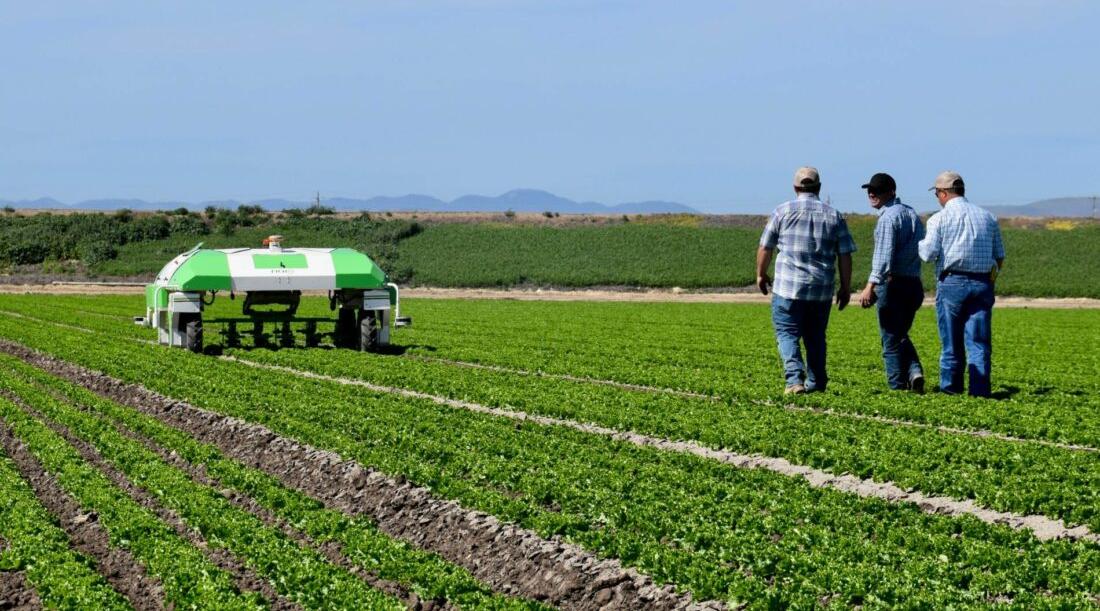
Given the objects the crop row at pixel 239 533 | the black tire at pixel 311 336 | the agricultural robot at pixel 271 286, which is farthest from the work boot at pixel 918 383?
the black tire at pixel 311 336

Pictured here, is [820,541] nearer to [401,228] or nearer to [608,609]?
[608,609]

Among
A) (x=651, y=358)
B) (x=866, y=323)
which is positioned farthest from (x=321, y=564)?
(x=866, y=323)

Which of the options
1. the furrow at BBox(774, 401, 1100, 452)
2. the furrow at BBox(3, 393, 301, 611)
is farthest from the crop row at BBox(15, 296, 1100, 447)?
the furrow at BBox(3, 393, 301, 611)

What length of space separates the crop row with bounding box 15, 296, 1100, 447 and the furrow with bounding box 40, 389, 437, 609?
5.22 m

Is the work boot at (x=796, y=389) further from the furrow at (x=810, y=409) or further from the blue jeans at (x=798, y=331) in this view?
the furrow at (x=810, y=409)

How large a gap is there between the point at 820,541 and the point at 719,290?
5407 centimetres

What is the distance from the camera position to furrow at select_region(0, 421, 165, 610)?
727 cm

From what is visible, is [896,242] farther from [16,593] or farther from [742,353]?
[16,593]

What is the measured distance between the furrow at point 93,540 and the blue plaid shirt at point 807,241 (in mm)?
6400

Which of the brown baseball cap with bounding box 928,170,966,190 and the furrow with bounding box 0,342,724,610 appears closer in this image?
the furrow with bounding box 0,342,724,610

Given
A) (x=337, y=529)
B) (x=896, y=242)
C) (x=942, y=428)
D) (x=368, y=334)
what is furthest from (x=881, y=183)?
(x=368, y=334)

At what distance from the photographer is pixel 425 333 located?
26.2 meters

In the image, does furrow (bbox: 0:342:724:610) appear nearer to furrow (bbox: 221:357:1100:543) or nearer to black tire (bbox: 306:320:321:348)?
furrow (bbox: 221:357:1100:543)

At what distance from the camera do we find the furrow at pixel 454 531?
6.79m
